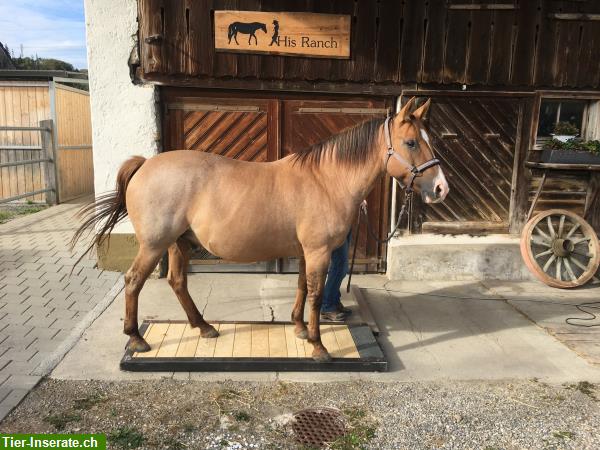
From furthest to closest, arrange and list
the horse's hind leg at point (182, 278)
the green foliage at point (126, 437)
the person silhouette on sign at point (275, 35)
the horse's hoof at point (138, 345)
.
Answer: the person silhouette on sign at point (275, 35), the horse's hind leg at point (182, 278), the horse's hoof at point (138, 345), the green foliage at point (126, 437)

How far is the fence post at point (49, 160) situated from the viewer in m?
10.5

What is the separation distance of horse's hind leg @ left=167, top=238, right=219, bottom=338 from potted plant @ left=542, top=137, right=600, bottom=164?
4.50 meters

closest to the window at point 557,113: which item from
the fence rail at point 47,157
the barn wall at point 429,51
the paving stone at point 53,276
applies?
the barn wall at point 429,51

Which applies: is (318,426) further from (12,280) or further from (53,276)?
(12,280)

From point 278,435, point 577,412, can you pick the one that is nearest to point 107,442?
point 278,435

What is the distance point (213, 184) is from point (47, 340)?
2.07 m

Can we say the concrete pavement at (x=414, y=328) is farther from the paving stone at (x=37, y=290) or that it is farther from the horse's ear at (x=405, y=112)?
the horse's ear at (x=405, y=112)

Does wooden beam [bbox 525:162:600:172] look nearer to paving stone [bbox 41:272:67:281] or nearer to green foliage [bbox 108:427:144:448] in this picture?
green foliage [bbox 108:427:144:448]

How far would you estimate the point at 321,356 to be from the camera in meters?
3.70

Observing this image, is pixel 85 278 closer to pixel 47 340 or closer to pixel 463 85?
pixel 47 340

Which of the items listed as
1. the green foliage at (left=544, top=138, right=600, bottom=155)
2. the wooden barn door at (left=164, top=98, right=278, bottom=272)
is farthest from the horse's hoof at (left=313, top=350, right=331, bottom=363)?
the green foliage at (left=544, top=138, right=600, bottom=155)

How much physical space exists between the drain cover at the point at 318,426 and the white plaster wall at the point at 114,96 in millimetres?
3768

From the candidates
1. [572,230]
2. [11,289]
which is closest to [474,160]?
[572,230]

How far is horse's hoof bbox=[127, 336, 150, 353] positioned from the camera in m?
3.77
